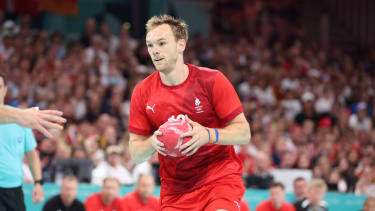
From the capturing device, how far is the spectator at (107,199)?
9.38 metres

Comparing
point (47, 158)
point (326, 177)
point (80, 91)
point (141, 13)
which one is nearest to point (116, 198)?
point (47, 158)

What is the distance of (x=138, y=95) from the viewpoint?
504 centimetres

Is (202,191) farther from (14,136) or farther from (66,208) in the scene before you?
(66,208)

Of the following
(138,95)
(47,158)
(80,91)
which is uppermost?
(138,95)

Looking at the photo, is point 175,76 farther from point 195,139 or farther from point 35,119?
point 35,119

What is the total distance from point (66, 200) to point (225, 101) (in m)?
5.02

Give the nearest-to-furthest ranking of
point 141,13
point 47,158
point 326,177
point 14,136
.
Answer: point 14,136 < point 47,158 < point 326,177 < point 141,13

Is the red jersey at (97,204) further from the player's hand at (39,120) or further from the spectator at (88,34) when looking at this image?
the spectator at (88,34)

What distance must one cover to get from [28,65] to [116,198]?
5480mm

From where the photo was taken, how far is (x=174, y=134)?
14.3 ft

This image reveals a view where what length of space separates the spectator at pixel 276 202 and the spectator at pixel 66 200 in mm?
3171

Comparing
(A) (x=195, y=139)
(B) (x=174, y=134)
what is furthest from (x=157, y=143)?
(A) (x=195, y=139)

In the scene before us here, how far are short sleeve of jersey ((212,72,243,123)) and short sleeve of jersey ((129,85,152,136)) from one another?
2.14 feet

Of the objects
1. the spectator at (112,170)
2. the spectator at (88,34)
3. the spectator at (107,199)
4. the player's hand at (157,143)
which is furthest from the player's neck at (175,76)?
the spectator at (88,34)
